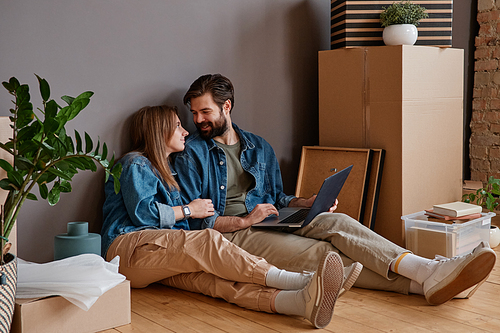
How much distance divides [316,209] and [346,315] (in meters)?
0.50

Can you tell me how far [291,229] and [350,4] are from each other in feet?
4.53

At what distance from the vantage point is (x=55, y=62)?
84.7 inches

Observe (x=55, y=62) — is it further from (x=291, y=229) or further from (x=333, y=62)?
(x=333, y=62)

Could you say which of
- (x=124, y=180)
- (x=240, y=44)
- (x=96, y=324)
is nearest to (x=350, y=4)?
(x=240, y=44)

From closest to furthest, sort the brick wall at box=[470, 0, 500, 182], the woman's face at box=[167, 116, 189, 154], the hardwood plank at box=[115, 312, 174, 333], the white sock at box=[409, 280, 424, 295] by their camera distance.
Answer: the hardwood plank at box=[115, 312, 174, 333]
the white sock at box=[409, 280, 424, 295]
the woman's face at box=[167, 116, 189, 154]
the brick wall at box=[470, 0, 500, 182]

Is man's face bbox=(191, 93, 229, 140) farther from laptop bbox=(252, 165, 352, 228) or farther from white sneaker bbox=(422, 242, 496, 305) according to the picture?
white sneaker bbox=(422, 242, 496, 305)

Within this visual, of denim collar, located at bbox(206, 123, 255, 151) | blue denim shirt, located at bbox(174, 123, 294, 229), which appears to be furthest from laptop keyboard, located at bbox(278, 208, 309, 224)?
denim collar, located at bbox(206, 123, 255, 151)

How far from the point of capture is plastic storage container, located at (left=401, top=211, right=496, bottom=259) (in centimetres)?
237

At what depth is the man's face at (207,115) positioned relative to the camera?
96.5 inches

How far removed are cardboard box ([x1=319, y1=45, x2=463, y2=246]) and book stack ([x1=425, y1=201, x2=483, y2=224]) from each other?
0.20 metres

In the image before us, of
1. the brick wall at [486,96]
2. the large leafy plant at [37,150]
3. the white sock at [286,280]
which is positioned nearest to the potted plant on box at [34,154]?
the large leafy plant at [37,150]

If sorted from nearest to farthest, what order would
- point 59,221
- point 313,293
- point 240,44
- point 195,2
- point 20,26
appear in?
1. point 313,293
2. point 20,26
3. point 59,221
4. point 195,2
5. point 240,44

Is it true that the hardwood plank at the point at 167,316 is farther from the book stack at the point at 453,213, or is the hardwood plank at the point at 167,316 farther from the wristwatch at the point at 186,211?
the book stack at the point at 453,213

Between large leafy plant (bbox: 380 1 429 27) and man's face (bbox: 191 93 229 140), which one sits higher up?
large leafy plant (bbox: 380 1 429 27)
